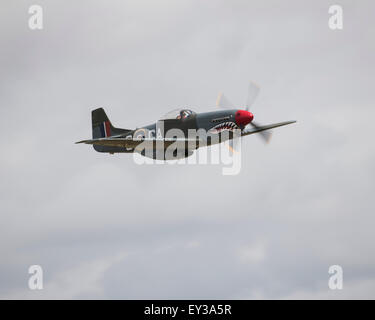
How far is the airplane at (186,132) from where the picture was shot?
145 ft

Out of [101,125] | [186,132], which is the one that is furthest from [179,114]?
[101,125]

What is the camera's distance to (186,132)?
44.7 meters

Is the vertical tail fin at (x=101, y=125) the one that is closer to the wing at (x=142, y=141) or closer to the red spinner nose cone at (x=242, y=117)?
the wing at (x=142, y=141)

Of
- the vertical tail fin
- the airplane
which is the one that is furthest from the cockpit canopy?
the vertical tail fin

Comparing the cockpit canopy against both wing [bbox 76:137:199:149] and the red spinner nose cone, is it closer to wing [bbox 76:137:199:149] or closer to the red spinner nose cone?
wing [bbox 76:137:199:149]

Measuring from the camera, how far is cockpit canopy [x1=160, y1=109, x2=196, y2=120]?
148ft

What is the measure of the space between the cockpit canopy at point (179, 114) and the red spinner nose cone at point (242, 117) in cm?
313

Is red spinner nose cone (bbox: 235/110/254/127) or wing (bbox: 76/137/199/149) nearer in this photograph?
red spinner nose cone (bbox: 235/110/254/127)
